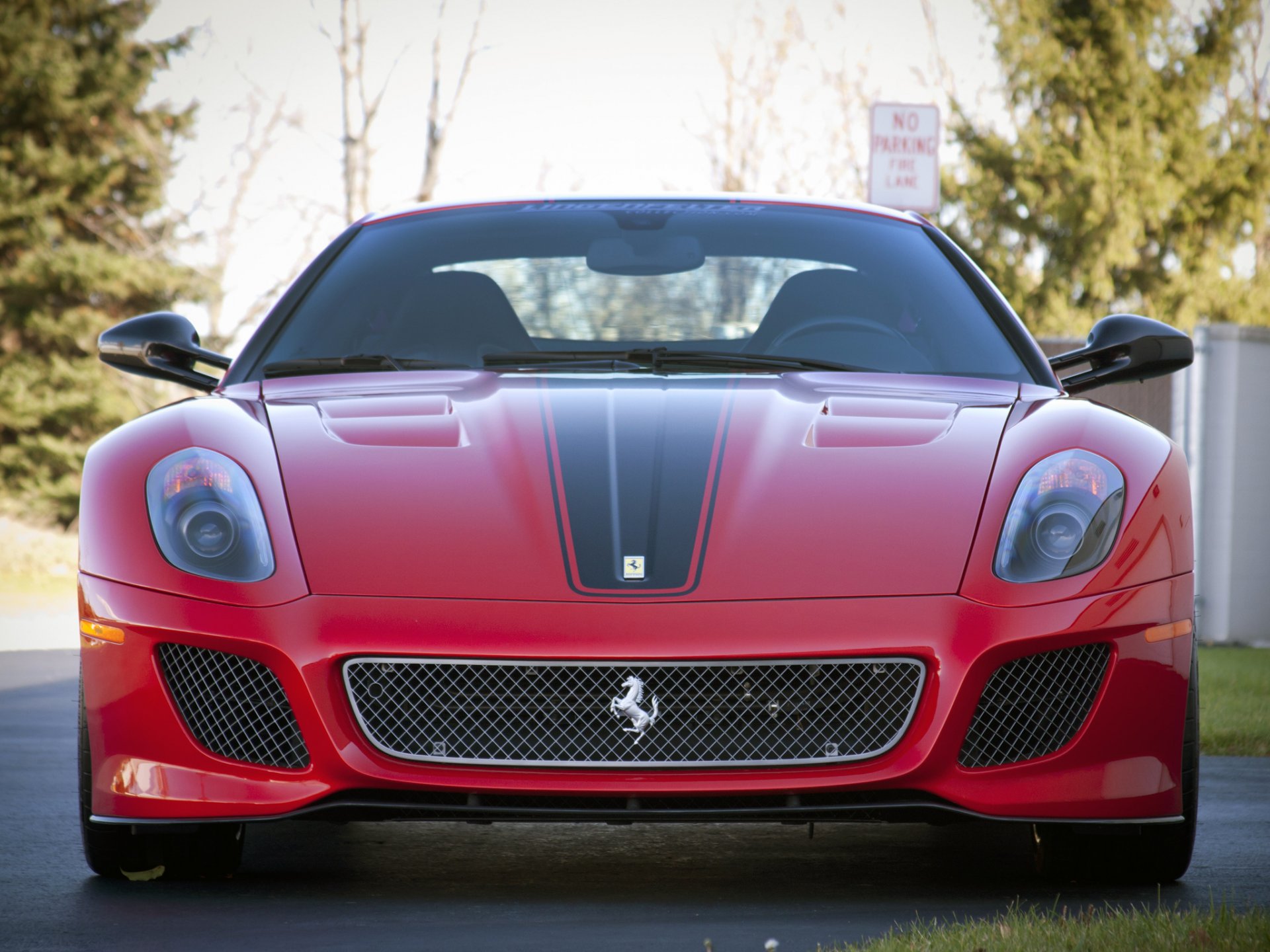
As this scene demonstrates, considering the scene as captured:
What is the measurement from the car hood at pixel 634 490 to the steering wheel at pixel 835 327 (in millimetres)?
581

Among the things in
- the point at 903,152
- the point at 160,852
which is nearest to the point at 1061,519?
the point at 160,852

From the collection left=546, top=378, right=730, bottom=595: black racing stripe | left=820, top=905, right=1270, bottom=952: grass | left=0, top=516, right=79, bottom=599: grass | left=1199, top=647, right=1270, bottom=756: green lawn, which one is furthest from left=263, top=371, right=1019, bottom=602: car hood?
left=0, top=516, right=79, bottom=599: grass

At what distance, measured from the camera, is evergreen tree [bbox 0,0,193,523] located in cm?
2612

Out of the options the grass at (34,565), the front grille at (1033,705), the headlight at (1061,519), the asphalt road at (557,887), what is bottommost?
the grass at (34,565)

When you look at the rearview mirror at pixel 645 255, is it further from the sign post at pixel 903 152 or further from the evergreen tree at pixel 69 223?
the evergreen tree at pixel 69 223

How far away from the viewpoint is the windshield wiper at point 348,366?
12.0 ft

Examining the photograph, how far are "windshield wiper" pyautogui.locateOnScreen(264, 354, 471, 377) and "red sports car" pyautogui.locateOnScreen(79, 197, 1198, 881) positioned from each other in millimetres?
290

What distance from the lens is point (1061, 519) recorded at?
2902 millimetres

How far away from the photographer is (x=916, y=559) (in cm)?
280

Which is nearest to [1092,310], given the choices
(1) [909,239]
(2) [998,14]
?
(2) [998,14]

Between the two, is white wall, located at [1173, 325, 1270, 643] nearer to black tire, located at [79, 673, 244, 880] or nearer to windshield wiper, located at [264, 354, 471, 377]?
windshield wiper, located at [264, 354, 471, 377]

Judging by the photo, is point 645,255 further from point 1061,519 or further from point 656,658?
point 656,658

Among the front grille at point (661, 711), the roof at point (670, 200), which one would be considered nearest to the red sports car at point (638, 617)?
the front grille at point (661, 711)

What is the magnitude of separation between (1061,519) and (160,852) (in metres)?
1.80
